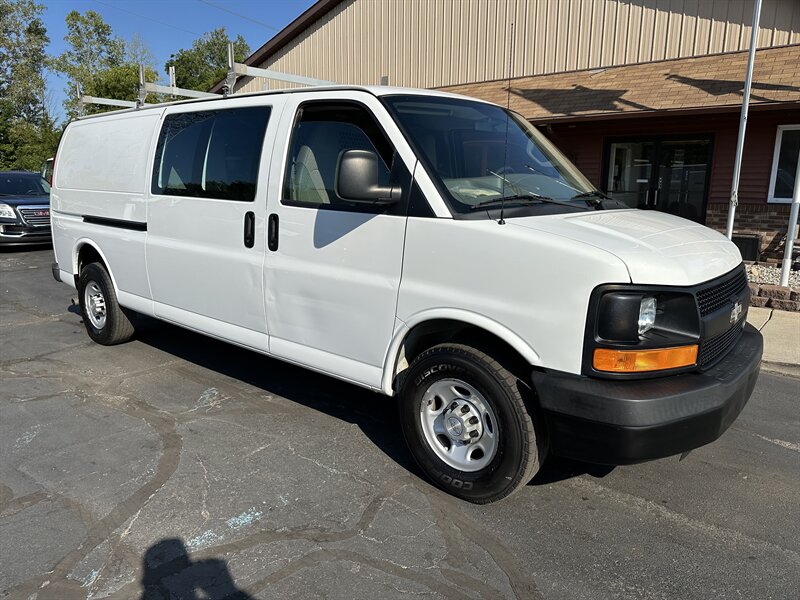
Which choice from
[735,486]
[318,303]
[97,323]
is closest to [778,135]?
[735,486]

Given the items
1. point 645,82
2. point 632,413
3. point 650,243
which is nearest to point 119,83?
point 645,82

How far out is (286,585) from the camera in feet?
8.58

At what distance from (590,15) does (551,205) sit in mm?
11859

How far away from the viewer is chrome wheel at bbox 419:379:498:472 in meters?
3.13

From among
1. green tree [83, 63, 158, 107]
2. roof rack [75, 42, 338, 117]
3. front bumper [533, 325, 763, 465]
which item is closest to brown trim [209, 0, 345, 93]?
green tree [83, 63, 158, 107]

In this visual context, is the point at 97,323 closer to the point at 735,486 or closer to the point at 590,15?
the point at 735,486

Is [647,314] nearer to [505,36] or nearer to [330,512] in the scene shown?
[330,512]

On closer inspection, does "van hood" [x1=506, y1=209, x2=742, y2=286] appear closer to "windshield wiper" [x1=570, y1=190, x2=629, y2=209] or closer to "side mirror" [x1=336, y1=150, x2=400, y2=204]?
"windshield wiper" [x1=570, y1=190, x2=629, y2=209]

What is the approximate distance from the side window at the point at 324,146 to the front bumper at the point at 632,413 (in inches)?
59.6

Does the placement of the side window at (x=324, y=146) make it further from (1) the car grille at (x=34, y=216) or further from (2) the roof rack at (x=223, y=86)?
(1) the car grille at (x=34, y=216)

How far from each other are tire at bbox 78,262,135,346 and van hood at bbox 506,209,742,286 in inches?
170

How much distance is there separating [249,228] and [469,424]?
1.94m

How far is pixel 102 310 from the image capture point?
609 centimetres

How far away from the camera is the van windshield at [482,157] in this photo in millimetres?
3270
